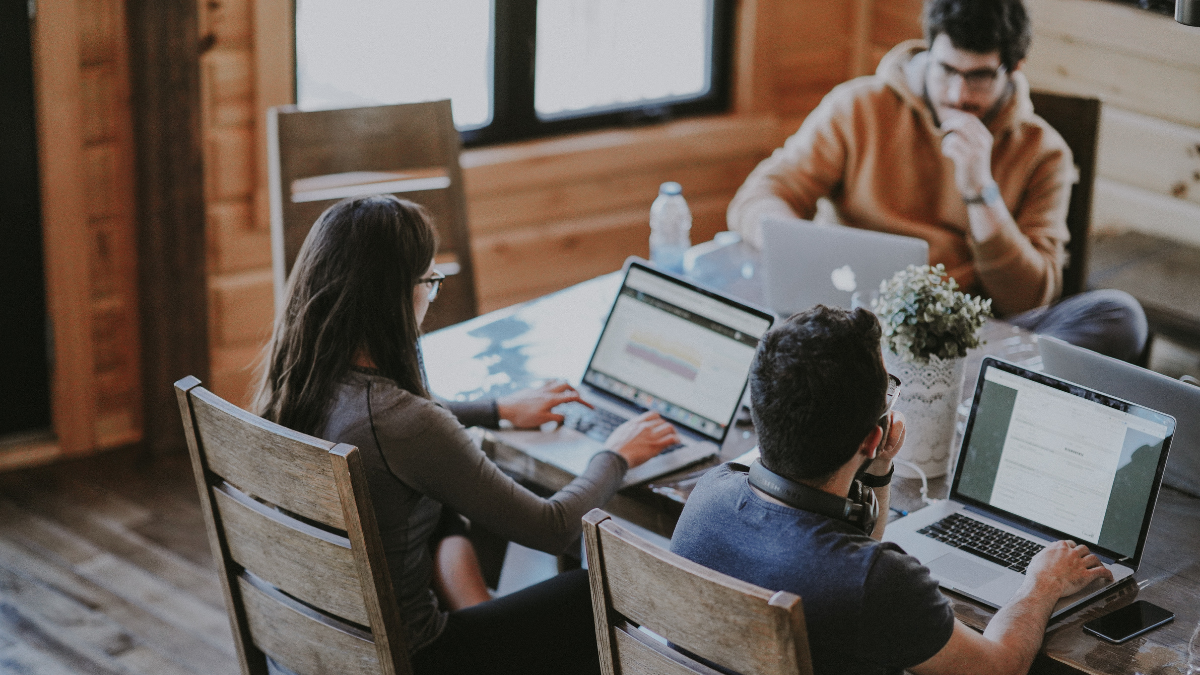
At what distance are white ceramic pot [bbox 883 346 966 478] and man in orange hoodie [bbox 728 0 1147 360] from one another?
2.37 feet

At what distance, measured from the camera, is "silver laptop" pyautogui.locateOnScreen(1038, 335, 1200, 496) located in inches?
68.8

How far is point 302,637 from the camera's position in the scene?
1.69m

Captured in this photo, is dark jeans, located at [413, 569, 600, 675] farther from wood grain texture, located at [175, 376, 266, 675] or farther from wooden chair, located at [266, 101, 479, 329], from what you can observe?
wooden chair, located at [266, 101, 479, 329]

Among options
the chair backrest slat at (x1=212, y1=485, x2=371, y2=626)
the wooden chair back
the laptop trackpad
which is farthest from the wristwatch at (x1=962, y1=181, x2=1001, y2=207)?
the chair backrest slat at (x1=212, y1=485, x2=371, y2=626)

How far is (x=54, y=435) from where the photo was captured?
3338mm

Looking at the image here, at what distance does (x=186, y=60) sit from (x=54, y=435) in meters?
1.07

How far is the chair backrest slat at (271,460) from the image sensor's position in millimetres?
1528

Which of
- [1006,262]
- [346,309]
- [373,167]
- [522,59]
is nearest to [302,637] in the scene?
[346,309]

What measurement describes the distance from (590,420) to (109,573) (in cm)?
141

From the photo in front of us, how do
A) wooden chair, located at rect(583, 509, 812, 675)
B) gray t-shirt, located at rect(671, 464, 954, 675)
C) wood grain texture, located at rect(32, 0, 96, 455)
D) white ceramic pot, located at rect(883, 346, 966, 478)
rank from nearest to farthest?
wooden chair, located at rect(583, 509, 812, 675) → gray t-shirt, located at rect(671, 464, 954, 675) → white ceramic pot, located at rect(883, 346, 966, 478) → wood grain texture, located at rect(32, 0, 96, 455)

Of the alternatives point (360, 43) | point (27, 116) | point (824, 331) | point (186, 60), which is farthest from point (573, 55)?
point (824, 331)

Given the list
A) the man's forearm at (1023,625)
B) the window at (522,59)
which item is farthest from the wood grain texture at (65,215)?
the man's forearm at (1023,625)

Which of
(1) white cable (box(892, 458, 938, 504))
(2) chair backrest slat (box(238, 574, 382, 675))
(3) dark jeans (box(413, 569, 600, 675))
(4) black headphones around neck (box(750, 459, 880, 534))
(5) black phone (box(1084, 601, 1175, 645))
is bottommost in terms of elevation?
(3) dark jeans (box(413, 569, 600, 675))

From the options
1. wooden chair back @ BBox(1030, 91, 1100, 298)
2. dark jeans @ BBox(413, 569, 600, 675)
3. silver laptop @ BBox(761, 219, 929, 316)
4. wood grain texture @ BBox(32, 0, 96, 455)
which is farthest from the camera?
wood grain texture @ BBox(32, 0, 96, 455)
